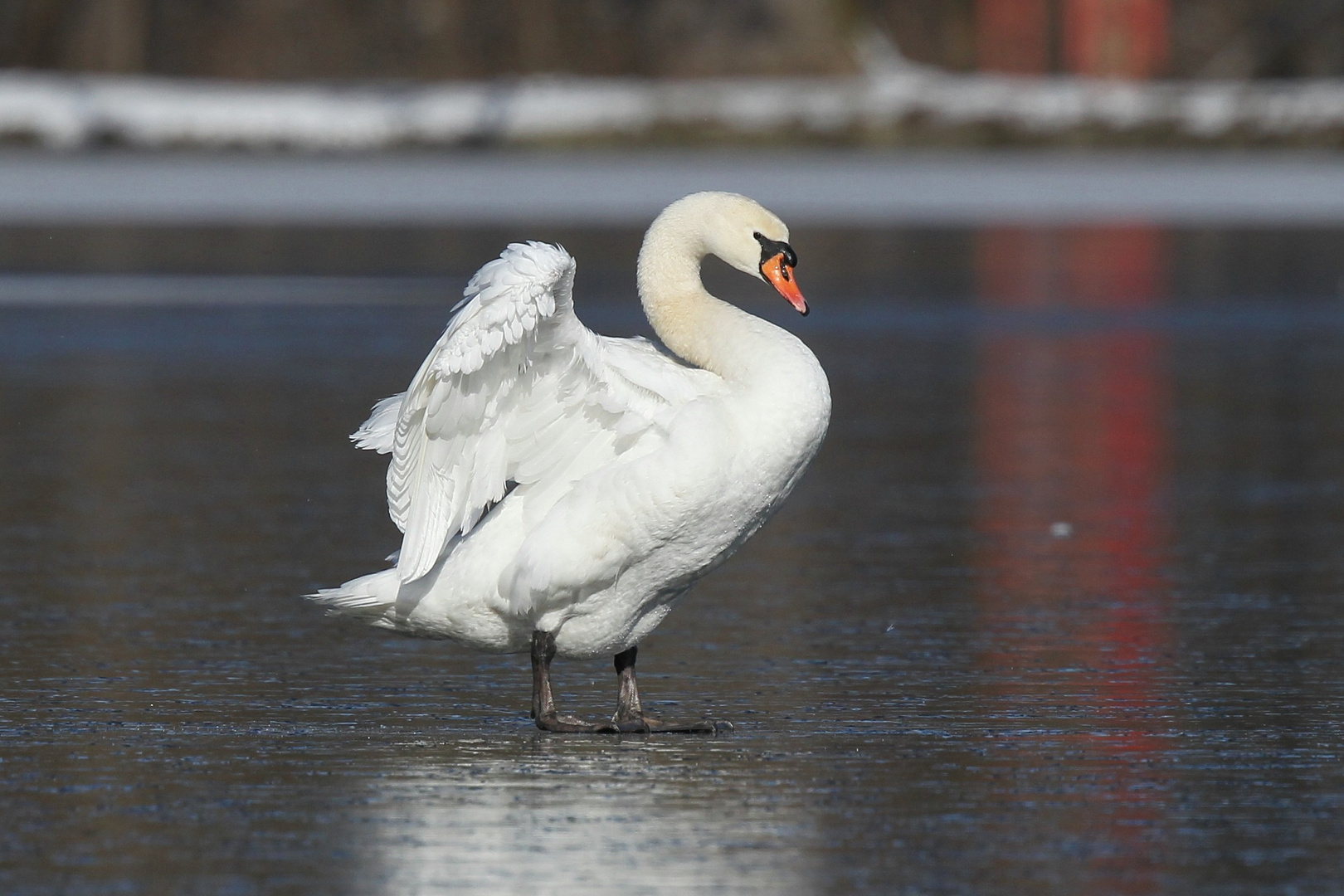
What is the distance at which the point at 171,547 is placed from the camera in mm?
9961

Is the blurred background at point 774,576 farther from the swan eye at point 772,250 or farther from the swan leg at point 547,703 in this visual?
the swan eye at point 772,250

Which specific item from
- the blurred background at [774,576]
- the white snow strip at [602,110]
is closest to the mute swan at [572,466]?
the blurred background at [774,576]

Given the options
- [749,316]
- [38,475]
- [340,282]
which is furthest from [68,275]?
[749,316]

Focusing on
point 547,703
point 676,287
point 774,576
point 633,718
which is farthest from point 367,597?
point 774,576

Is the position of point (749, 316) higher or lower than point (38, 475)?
higher

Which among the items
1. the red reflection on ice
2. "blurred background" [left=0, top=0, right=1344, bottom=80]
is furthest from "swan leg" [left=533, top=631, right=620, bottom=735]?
"blurred background" [left=0, top=0, right=1344, bottom=80]

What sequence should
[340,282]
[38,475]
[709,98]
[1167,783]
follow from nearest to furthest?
[1167,783], [38,475], [340,282], [709,98]

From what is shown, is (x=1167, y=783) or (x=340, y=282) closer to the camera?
(x=1167, y=783)

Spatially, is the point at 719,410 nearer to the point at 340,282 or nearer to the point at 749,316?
the point at 749,316

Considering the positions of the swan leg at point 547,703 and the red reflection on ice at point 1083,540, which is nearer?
the red reflection on ice at point 1083,540

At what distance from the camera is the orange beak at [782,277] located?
7.22 meters

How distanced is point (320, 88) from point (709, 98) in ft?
19.9

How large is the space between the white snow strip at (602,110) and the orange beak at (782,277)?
33.3 meters

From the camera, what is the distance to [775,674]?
25.3ft
